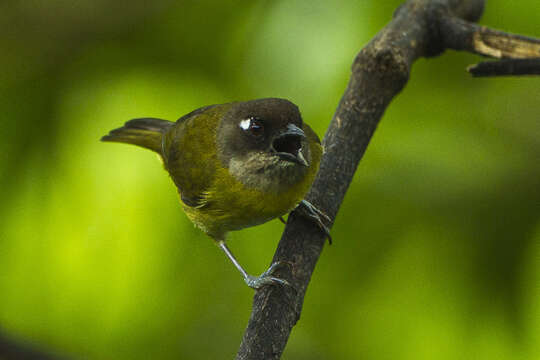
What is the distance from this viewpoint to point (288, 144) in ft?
7.35

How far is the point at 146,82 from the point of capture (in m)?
2.87

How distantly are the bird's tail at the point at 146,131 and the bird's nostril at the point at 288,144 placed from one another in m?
0.89

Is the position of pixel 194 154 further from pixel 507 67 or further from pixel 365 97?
pixel 507 67

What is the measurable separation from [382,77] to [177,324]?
4.17 feet

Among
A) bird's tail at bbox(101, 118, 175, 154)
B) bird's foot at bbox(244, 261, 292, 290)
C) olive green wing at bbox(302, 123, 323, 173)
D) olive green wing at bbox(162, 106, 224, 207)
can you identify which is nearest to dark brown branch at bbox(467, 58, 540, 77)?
olive green wing at bbox(302, 123, 323, 173)

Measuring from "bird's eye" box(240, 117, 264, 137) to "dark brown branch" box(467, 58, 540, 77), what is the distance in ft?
2.32

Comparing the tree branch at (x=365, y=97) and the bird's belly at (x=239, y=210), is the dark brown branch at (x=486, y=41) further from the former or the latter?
the bird's belly at (x=239, y=210)

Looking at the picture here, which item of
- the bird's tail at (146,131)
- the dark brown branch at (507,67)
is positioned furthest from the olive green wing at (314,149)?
the bird's tail at (146,131)

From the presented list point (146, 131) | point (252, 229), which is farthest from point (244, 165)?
point (146, 131)

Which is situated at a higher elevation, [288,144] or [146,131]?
[288,144]

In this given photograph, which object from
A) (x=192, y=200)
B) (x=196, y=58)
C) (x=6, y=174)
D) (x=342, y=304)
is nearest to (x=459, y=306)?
(x=342, y=304)

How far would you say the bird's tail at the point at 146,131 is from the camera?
2.99 meters

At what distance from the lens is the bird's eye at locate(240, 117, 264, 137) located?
2203mm

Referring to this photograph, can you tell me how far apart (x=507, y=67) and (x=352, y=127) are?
54 cm
